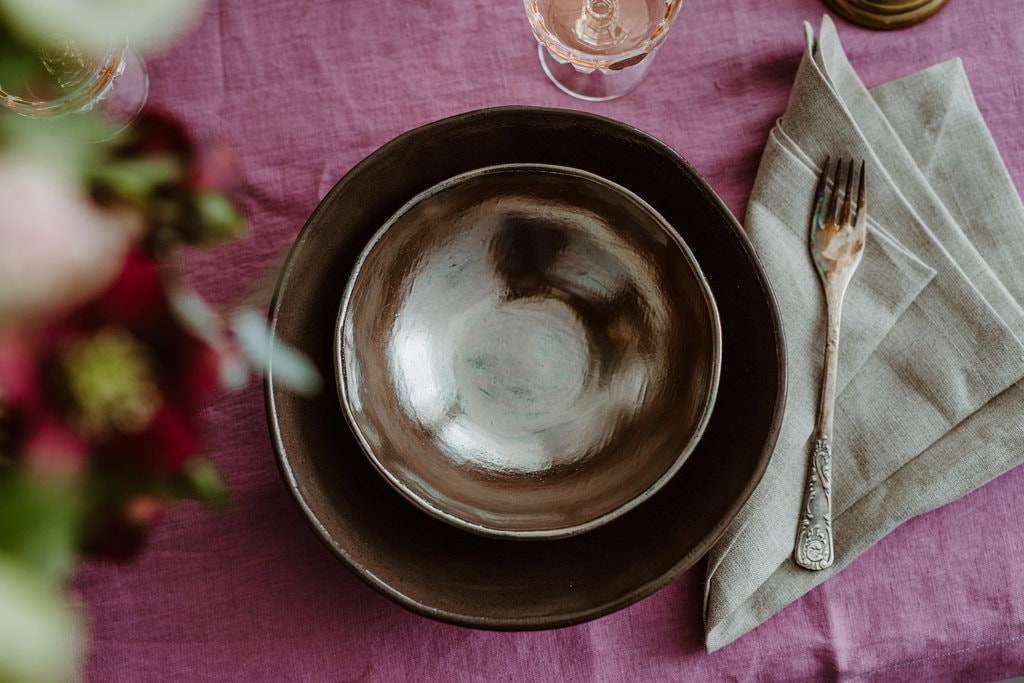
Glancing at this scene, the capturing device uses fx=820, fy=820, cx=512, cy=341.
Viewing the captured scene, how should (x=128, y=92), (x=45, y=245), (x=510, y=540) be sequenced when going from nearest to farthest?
(x=45, y=245), (x=510, y=540), (x=128, y=92)

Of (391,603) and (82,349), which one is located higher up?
(82,349)

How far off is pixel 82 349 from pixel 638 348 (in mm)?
329

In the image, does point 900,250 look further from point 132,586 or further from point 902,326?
point 132,586

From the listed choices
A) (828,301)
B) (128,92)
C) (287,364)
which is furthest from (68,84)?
(828,301)

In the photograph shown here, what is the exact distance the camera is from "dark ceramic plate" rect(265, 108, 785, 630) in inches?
17.2

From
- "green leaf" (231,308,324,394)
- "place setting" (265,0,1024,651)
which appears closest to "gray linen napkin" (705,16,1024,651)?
"place setting" (265,0,1024,651)

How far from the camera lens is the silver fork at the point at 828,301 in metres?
0.49

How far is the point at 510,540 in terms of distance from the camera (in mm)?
438

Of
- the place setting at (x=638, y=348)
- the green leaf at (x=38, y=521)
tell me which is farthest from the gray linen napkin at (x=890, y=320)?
the green leaf at (x=38, y=521)

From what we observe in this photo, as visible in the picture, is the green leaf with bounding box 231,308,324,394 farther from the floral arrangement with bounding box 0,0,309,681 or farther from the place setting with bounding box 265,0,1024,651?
the floral arrangement with bounding box 0,0,309,681

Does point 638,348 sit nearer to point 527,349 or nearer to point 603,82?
point 527,349

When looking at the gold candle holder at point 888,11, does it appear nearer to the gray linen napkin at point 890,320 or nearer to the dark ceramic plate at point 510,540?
the gray linen napkin at point 890,320

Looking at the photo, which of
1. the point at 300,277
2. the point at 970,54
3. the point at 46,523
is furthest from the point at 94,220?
the point at 970,54

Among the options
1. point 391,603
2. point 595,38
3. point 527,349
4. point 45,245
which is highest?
point 45,245
